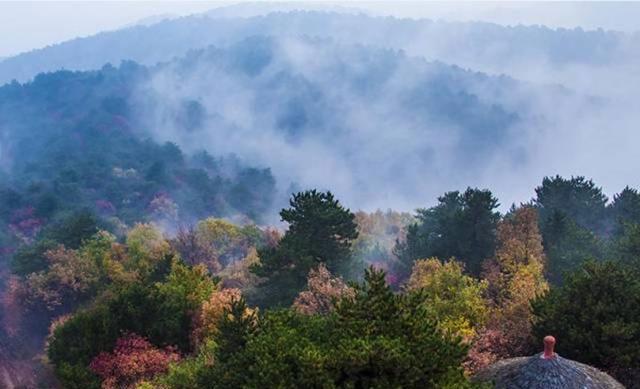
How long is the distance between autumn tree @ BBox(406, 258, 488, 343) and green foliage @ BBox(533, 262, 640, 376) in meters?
3.56

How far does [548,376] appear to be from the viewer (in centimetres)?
1809

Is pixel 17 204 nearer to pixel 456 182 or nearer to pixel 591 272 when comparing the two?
pixel 591 272

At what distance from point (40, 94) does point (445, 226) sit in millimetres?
185138

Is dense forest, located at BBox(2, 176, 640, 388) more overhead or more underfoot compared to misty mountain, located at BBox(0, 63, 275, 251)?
more underfoot

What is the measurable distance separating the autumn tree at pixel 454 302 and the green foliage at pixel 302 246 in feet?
23.6

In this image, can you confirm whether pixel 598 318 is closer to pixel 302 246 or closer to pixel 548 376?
pixel 548 376

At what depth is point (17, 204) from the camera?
98.1 meters

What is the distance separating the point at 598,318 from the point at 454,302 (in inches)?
288

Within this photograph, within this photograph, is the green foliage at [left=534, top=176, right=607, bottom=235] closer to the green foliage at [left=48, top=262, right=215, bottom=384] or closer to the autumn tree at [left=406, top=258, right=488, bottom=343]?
the autumn tree at [left=406, top=258, right=488, bottom=343]

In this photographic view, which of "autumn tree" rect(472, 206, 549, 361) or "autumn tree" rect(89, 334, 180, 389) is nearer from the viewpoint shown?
"autumn tree" rect(472, 206, 549, 361)

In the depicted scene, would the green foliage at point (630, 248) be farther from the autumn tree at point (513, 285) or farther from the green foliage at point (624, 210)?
the green foliage at point (624, 210)

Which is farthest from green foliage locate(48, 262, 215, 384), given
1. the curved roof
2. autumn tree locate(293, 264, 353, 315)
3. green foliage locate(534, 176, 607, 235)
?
green foliage locate(534, 176, 607, 235)

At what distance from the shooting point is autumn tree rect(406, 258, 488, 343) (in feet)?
87.9

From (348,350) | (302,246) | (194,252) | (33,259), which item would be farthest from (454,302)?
(33,259)
